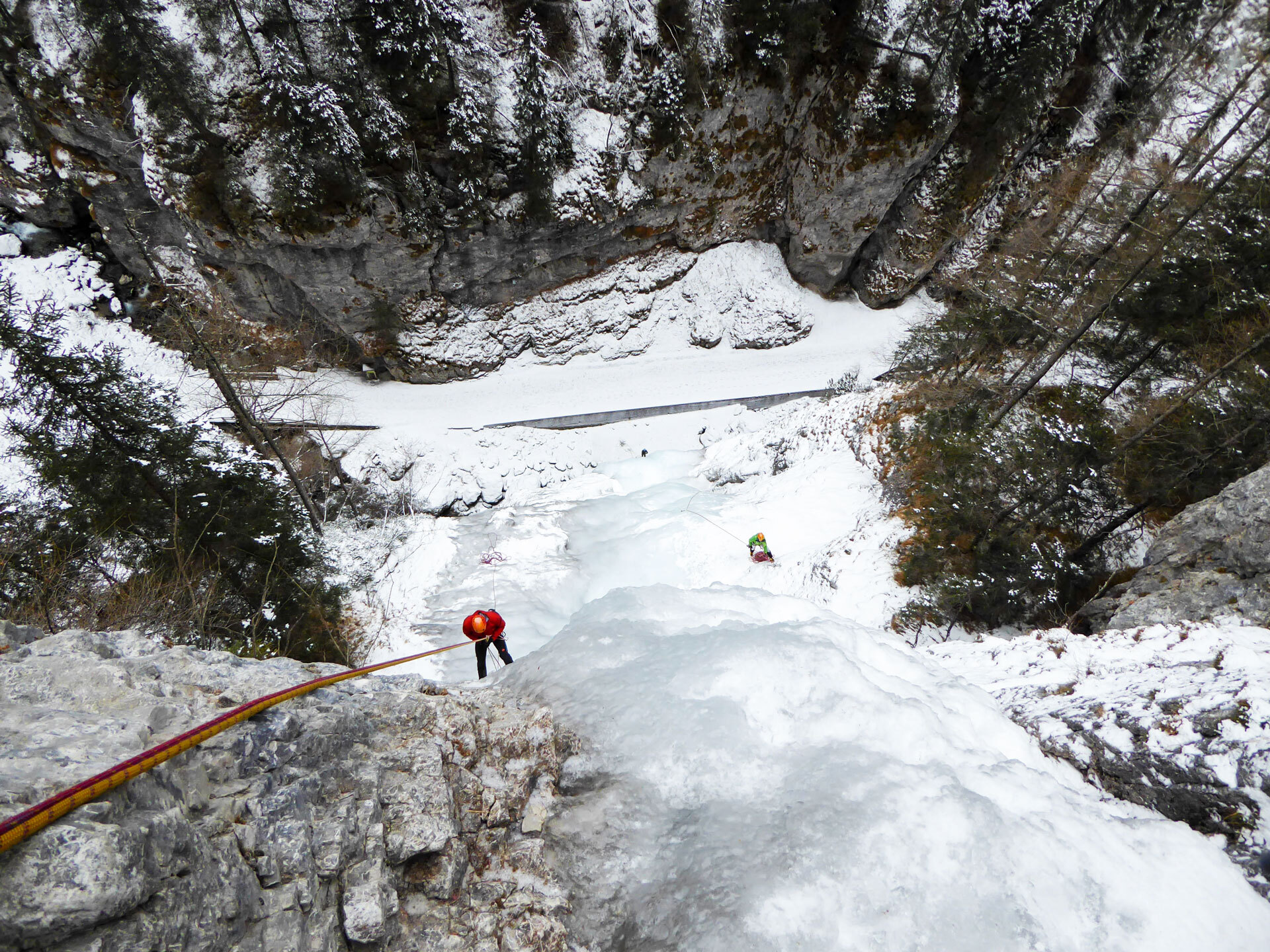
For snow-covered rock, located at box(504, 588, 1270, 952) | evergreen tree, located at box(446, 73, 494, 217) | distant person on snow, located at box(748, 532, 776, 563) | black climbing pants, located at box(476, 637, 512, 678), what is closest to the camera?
snow-covered rock, located at box(504, 588, 1270, 952)

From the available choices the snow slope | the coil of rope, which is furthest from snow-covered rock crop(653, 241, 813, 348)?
the coil of rope

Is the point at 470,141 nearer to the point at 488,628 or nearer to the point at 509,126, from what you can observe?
the point at 509,126

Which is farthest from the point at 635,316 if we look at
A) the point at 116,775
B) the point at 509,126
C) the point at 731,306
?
the point at 116,775

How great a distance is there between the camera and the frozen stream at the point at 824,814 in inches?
116

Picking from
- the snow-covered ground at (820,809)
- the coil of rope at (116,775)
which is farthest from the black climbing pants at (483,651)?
the coil of rope at (116,775)

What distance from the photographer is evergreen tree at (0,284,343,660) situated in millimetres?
7230

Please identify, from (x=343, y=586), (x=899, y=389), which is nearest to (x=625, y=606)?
(x=343, y=586)

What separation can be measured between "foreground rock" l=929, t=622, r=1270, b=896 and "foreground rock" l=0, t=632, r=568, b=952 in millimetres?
4437

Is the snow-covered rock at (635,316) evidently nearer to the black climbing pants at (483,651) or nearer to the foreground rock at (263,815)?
the black climbing pants at (483,651)

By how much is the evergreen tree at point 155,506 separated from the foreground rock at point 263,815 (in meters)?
4.70

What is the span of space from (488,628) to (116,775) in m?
4.95

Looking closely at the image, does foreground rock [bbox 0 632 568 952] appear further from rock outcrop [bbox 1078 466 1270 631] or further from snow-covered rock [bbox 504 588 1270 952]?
rock outcrop [bbox 1078 466 1270 631]

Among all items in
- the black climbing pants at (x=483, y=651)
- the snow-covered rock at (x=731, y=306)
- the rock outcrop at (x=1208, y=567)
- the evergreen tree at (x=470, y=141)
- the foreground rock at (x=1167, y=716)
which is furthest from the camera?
the snow-covered rock at (x=731, y=306)

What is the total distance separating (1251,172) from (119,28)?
963 inches
